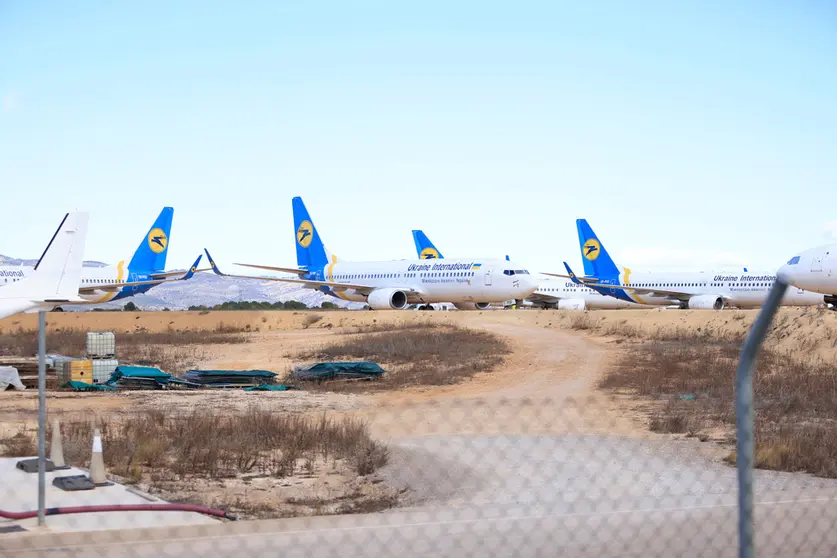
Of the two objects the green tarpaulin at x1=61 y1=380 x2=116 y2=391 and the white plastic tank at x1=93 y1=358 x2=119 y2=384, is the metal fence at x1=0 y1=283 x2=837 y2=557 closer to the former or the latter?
the green tarpaulin at x1=61 y1=380 x2=116 y2=391

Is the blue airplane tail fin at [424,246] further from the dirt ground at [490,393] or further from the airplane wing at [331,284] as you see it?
the dirt ground at [490,393]

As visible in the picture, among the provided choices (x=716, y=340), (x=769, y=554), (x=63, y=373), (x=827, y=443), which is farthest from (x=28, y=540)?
(x=716, y=340)

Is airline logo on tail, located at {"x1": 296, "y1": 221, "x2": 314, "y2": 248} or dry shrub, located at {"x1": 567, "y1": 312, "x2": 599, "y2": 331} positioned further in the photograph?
airline logo on tail, located at {"x1": 296, "y1": 221, "x2": 314, "y2": 248}

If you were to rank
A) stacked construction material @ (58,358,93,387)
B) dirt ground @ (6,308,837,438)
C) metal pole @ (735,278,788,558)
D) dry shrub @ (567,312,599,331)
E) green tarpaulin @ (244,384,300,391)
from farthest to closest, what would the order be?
dry shrub @ (567,312,599,331) < stacked construction material @ (58,358,93,387) < green tarpaulin @ (244,384,300,391) < dirt ground @ (6,308,837,438) < metal pole @ (735,278,788,558)

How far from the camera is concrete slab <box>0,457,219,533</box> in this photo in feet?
25.1

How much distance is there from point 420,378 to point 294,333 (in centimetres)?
2118

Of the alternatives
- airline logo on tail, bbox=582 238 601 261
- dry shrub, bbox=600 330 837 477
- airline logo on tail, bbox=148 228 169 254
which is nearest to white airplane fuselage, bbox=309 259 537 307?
airline logo on tail, bbox=148 228 169 254

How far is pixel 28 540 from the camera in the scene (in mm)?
7012

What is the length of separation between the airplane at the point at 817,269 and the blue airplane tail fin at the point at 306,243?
35.8 metres

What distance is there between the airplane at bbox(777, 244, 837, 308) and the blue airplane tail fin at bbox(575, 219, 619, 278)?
106ft

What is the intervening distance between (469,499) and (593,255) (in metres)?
60.7

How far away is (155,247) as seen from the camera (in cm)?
6488

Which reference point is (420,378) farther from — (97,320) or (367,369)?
(97,320)

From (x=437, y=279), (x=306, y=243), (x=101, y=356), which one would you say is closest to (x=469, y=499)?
(x=101, y=356)
